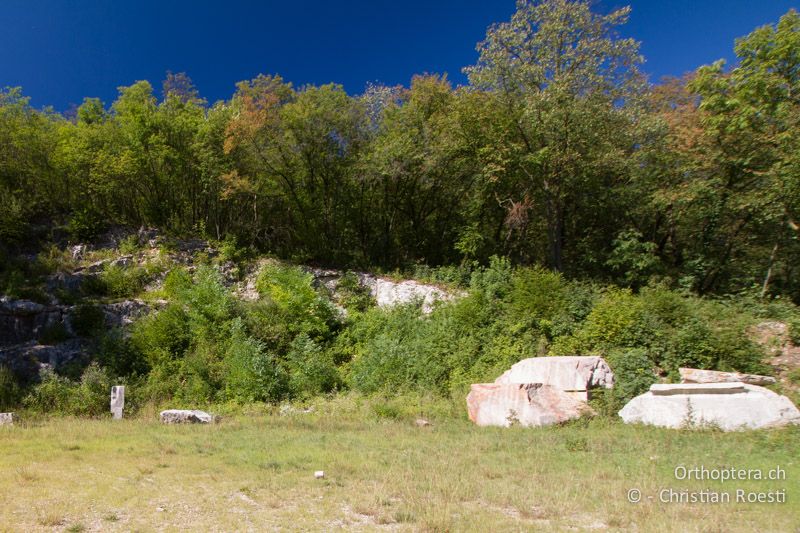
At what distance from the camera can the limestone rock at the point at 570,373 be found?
36.3ft

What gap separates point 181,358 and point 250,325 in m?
2.72

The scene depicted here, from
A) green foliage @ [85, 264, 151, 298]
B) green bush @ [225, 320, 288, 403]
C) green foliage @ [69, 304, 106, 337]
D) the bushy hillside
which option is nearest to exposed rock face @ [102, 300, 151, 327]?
the bushy hillside

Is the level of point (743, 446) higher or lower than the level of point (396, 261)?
lower

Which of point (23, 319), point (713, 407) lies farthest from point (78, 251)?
point (713, 407)

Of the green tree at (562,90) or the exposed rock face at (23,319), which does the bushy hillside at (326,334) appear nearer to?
the exposed rock face at (23,319)

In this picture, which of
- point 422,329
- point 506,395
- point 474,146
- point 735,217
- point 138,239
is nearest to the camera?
point 506,395

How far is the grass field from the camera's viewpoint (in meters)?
4.92

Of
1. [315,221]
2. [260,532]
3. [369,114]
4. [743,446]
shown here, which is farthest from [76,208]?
[743,446]

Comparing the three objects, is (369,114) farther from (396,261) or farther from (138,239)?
(138,239)

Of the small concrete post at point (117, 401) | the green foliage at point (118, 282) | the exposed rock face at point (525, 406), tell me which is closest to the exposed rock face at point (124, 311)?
the green foliage at point (118, 282)

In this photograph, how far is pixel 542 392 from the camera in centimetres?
1053

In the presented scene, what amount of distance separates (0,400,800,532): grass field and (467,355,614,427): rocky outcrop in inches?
23.4

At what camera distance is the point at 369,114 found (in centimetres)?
2269

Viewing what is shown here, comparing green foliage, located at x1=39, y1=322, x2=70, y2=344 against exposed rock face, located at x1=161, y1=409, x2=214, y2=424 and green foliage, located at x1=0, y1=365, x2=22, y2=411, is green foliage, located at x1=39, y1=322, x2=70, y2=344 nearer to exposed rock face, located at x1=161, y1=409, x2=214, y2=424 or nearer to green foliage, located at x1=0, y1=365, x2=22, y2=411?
green foliage, located at x1=0, y1=365, x2=22, y2=411
